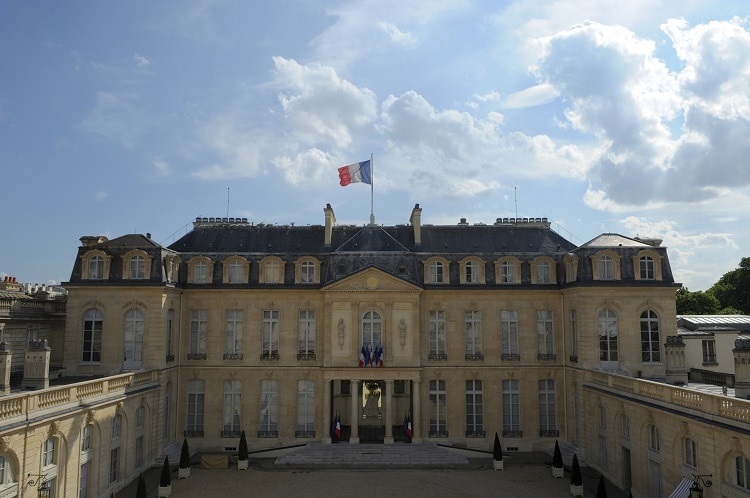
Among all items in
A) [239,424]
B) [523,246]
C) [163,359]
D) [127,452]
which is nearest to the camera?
[127,452]

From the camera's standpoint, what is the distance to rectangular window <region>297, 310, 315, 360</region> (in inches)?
1332

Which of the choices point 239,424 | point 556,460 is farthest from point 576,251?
point 239,424

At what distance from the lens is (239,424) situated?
33344 mm

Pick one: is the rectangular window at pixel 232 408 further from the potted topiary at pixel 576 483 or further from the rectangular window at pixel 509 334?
the potted topiary at pixel 576 483

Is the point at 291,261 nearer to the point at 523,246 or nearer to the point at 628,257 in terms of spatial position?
the point at 523,246

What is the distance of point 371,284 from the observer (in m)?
33.3

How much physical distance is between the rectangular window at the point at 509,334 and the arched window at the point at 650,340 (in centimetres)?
652

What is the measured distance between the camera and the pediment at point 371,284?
33.2 meters

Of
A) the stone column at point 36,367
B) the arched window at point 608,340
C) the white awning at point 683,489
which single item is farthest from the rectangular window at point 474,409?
the stone column at point 36,367

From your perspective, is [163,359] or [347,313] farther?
[347,313]

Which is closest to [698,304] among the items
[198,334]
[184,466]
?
[198,334]

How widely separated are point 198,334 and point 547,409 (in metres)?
19.9

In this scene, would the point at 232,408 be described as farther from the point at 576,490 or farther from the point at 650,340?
the point at 650,340

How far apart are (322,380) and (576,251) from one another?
50.8 feet
